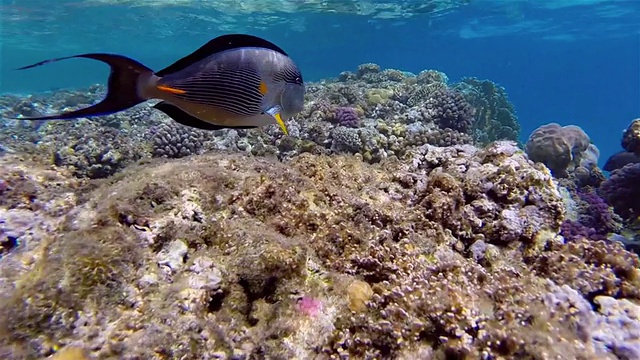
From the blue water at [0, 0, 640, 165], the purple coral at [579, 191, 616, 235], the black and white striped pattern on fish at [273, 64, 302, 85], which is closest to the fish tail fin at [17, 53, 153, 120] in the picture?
the black and white striped pattern on fish at [273, 64, 302, 85]

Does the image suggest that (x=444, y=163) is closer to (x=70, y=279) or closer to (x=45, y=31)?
(x=70, y=279)

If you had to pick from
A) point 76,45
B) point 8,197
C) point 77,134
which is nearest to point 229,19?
point 76,45

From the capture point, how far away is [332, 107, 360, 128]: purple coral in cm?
842

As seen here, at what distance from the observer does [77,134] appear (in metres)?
7.20

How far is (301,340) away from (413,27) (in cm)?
4924

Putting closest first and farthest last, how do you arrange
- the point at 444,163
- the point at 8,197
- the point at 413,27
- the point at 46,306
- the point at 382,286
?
the point at 46,306 → the point at 382,286 → the point at 8,197 → the point at 444,163 → the point at 413,27

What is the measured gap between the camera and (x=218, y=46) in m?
2.05

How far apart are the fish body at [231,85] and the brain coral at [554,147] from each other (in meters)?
9.65

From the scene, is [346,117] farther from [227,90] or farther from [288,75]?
[227,90]

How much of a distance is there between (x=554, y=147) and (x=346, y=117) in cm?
557

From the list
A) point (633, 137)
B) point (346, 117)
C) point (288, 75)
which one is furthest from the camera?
point (346, 117)

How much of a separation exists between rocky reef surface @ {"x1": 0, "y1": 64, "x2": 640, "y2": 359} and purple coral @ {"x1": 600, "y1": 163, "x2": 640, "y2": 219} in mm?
5306

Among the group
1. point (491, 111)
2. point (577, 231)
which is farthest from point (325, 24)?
point (577, 231)

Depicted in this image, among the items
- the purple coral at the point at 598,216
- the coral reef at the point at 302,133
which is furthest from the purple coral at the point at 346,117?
the purple coral at the point at 598,216
